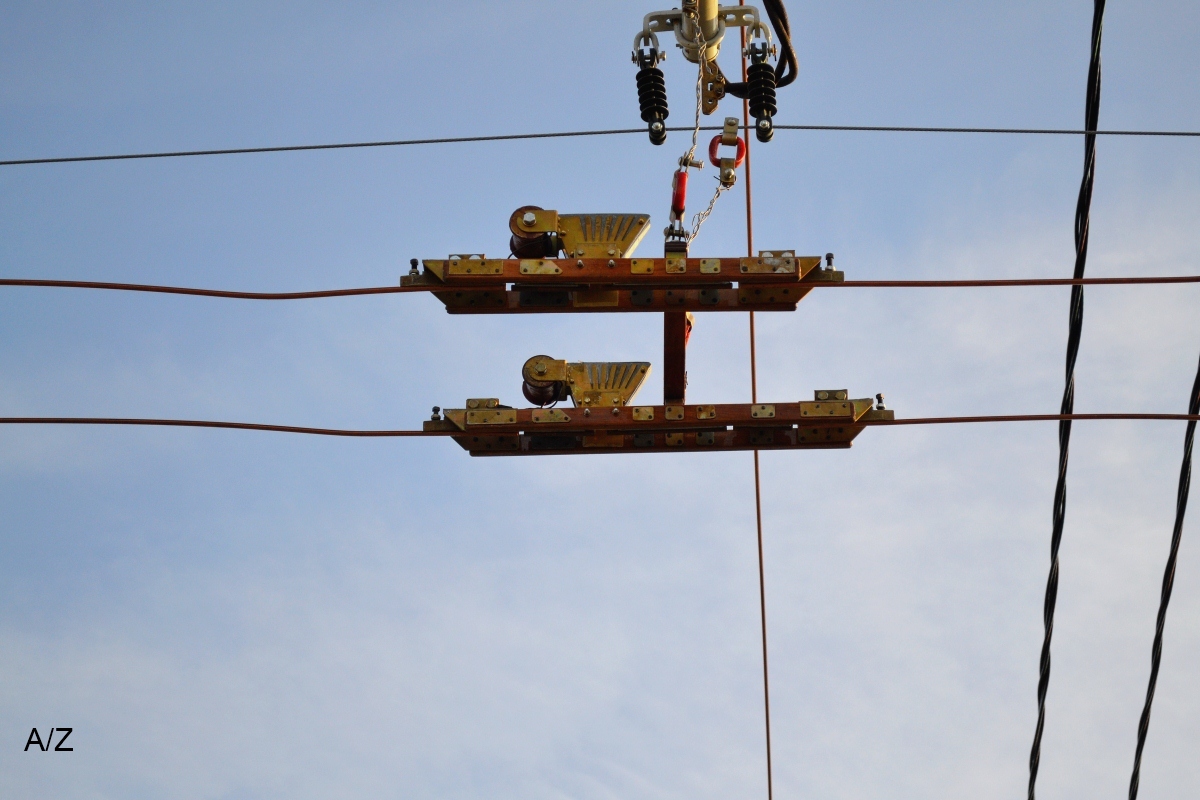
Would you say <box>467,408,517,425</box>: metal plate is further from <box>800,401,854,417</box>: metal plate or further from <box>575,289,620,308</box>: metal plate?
A: <box>800,401,854,417</box>: metal plate

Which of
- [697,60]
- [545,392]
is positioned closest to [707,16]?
[697,60]

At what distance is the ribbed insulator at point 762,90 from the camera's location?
24.9 ft

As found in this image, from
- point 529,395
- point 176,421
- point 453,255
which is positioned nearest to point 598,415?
point 529,395

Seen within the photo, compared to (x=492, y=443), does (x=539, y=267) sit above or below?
above

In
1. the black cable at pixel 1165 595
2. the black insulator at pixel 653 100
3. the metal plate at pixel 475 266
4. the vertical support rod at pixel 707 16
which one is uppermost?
the vertical support rod at pixel 707 16

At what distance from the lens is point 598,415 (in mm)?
7230

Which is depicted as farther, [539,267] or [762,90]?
[762,90]

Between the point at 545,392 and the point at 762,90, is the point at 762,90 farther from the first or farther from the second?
the point at 545,392

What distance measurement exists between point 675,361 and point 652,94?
5.10ft

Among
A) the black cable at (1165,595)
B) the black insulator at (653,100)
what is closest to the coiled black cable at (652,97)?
the black insulator at (653,100)

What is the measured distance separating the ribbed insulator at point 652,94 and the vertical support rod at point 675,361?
1.15m

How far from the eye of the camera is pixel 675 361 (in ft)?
25.3

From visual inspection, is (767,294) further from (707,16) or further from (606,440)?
Answer: (707,16)

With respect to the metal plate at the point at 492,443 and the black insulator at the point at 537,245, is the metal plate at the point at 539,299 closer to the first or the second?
the black insulator at the point at 537,245
